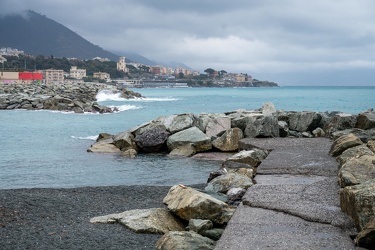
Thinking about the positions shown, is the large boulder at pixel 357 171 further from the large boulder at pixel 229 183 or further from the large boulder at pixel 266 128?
the large boulder at pixel 266 128

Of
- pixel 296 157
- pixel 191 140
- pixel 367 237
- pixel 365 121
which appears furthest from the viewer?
pixel 191 140

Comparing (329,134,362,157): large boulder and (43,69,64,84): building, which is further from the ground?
(329,134,362,157): large boulder

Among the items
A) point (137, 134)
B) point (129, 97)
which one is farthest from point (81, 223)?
point (129, 97)

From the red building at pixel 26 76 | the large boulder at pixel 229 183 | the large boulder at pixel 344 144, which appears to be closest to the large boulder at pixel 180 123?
the large boulder at pixel 344 144

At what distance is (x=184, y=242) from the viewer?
203 inches

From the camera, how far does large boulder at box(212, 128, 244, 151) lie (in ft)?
48.1

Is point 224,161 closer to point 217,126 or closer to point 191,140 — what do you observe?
point 191,140

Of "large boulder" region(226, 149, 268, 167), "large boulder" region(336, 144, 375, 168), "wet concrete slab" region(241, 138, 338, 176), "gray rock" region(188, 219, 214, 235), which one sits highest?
"large boulder" region(336, 144, 375, 168)

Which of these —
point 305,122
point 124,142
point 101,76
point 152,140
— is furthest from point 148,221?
point 101,76

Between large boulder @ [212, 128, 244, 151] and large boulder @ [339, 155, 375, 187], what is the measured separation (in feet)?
25.7

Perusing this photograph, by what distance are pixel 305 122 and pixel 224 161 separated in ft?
19.4

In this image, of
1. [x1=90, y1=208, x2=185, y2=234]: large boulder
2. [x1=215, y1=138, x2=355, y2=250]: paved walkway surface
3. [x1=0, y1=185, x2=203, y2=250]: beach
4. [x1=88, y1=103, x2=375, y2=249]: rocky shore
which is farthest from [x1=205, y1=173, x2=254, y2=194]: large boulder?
[x1=90, y1=208, x2=185, y2=234]: large boulder

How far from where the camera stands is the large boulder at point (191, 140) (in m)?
15.0

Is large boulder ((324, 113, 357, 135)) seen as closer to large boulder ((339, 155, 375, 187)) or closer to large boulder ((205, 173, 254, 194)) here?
large boulder ((205, 173, 254, 194))
